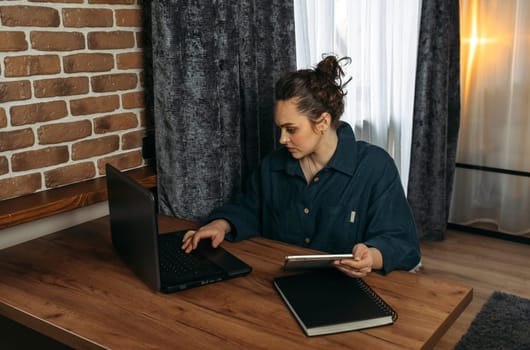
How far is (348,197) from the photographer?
174 centimetres

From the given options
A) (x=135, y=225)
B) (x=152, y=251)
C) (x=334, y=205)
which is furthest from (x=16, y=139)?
(x=334, y=205)

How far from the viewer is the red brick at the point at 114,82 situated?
1918mm

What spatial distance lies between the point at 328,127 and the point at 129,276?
0.75m

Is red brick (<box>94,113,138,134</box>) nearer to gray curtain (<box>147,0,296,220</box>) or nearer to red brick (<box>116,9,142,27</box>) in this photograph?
gray curtain (<box>147,0,296,220</box>)

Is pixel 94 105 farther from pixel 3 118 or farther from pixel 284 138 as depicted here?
pixel 284 138

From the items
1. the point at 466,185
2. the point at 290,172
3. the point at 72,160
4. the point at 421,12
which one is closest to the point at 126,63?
the point at 72,160

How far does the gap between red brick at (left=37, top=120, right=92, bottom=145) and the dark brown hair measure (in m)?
0.65

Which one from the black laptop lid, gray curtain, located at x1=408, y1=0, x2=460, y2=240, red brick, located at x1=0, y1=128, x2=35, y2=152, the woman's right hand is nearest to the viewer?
the black laptop lid

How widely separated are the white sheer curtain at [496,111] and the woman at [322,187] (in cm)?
161

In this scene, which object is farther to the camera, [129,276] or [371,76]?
[371,76]

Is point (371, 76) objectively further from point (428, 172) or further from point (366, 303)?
point (366, 303)

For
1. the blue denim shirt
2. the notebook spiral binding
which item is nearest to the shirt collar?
the blue denim shirt

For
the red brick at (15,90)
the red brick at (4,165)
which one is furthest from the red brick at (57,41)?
the red brick at (4,165)

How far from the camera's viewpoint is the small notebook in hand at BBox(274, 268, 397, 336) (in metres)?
1.15
